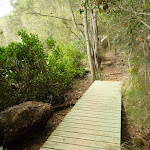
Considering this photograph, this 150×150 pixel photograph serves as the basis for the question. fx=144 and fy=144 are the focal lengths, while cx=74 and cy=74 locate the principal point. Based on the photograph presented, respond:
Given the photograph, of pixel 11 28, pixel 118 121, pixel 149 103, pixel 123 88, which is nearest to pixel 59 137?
pixel 118 121

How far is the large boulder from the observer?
2.56 metres

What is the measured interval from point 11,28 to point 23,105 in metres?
20.3

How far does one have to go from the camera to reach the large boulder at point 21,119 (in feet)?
8.40

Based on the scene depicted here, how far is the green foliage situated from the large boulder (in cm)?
89

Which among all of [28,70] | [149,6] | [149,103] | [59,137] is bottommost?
[59,137]

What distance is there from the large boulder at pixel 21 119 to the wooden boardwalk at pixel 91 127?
480mm

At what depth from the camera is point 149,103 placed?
286cm

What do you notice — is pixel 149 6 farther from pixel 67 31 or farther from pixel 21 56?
pixel 67 31

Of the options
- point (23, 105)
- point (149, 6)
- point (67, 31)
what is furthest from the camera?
point (67, 31)

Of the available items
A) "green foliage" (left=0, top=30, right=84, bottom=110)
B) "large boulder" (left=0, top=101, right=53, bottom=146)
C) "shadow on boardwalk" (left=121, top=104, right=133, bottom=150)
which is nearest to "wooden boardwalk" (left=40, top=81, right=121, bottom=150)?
"large boulder" (left=0, top=101, right=53, bottom=146)

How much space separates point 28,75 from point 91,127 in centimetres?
239

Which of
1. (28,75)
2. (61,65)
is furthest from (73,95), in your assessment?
(28,75)

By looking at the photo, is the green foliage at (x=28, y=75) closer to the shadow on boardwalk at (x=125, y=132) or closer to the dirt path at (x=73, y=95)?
the dirt path at (x=73, y=95)

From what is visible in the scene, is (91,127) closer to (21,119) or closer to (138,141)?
(138,141)
